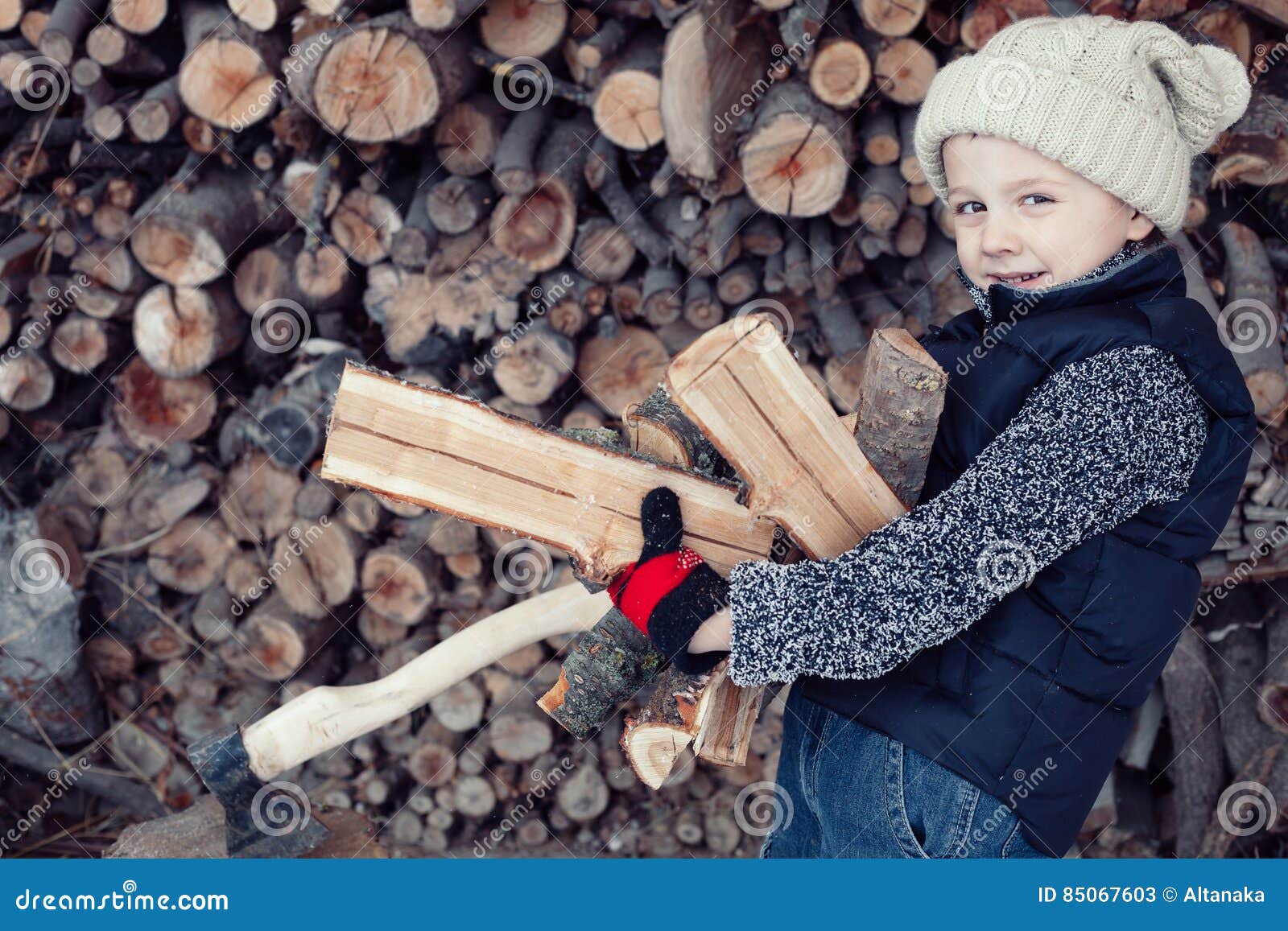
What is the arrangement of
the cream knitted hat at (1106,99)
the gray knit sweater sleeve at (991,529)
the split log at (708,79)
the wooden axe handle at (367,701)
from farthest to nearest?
the split log at (708,79) < the wooden axe handle at (367,701) < the cream knitted hat at (1106,99) < the gray knit sweater sleeve at (991,529)

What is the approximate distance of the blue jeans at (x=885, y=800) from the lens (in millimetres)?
1263

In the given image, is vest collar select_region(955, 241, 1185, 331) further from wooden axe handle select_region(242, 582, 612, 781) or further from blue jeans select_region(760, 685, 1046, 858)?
wooden axe handle select_region(242, 582, 612, 781)

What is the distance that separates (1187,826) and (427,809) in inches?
82.6

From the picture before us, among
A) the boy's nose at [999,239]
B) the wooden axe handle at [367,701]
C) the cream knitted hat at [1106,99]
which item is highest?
the cream knitted hat at [1106,99]

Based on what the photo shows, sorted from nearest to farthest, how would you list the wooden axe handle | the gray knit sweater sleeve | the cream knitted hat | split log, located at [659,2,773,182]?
the gray knit sweater sleeve → the cream knitted hat → the wooden axe handle → split log, located at [659,2,773,182]

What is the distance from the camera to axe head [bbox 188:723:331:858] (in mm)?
1830

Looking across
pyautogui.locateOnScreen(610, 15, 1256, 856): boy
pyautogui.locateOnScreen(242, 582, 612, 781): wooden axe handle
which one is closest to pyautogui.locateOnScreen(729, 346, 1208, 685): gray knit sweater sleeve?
pyautogui.locateOnScreen(610, 15, 1256, 856): boy

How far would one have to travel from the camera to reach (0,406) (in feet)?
9.38

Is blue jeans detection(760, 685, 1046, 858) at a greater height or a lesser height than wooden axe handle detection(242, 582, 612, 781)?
greater

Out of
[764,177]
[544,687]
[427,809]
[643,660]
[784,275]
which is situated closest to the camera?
[643,660]

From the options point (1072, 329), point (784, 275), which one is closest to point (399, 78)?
point (784, 275)

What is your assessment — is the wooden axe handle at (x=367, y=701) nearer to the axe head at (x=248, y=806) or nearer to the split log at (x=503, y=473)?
the axe head at (x=248, y=806)

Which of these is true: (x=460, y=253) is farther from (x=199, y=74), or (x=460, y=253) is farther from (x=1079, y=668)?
(x=1079, y=668)

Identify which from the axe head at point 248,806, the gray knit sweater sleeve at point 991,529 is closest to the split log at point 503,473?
the gray knit sweater sleeve at point 991,529
